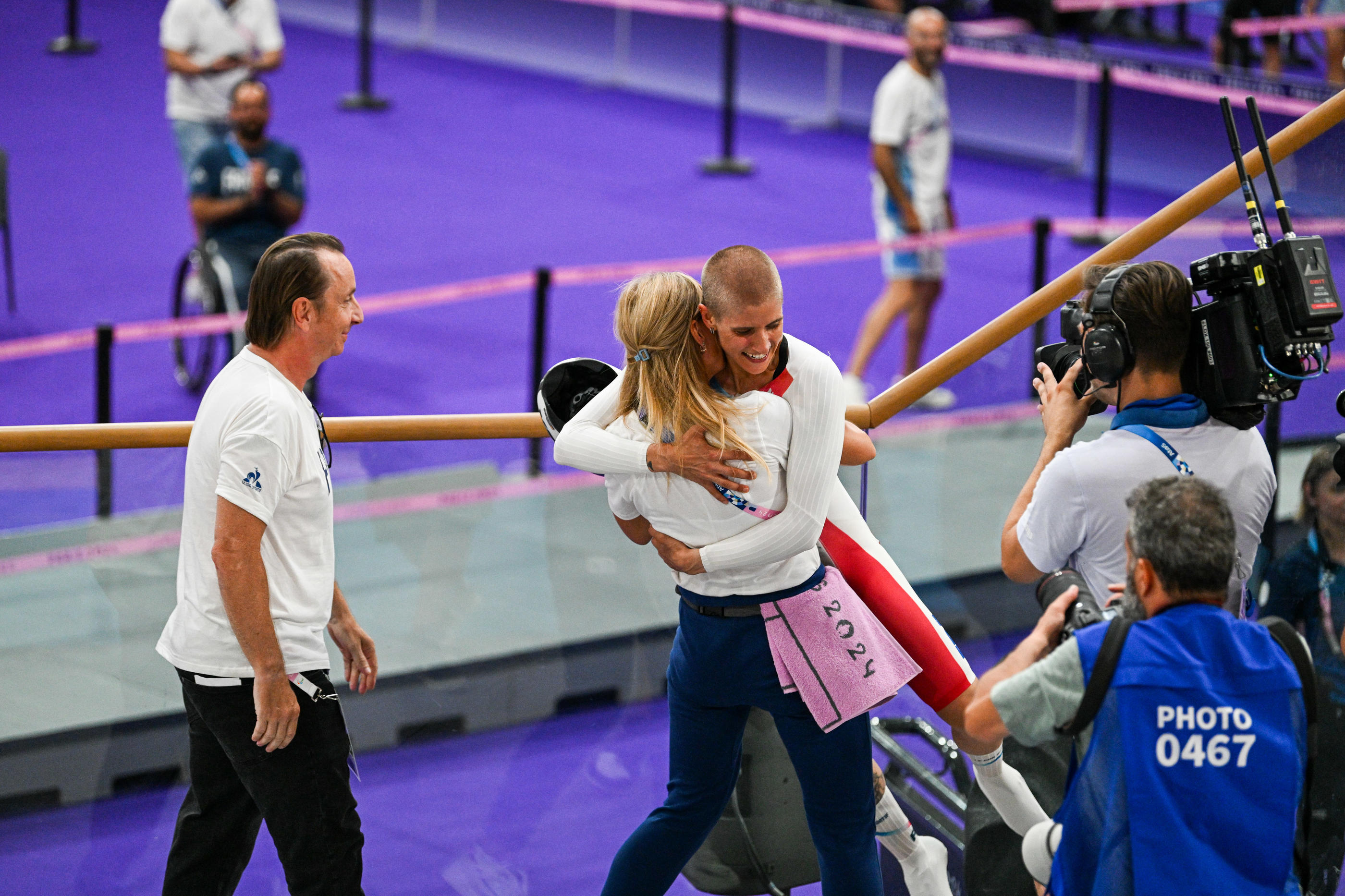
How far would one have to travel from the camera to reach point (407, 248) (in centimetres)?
1121

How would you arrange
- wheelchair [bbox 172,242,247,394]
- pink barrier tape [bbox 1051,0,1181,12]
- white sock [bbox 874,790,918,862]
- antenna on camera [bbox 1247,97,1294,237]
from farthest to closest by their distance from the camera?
pink barrier tape [bbox 1051,0,1181,12] < wheelchair [bbox 172,242,247,394] < white sock [bbox 874,790,918,862] < antenna on camera [bbox 1247,97,1294,237]

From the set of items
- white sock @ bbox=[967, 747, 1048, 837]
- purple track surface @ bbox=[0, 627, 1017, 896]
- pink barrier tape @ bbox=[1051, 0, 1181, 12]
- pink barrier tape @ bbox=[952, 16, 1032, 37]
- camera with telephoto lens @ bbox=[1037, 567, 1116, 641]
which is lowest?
purple track surface @ bbox=[0, 627, 1017, 896]

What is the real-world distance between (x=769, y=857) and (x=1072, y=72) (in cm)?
1017

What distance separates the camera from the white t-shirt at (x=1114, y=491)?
9.46ft

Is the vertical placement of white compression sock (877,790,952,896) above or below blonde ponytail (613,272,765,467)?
below

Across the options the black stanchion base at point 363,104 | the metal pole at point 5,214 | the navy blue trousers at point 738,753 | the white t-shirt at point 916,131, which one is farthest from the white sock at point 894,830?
the black stanchion base at point 363,104

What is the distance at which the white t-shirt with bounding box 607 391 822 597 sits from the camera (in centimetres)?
291

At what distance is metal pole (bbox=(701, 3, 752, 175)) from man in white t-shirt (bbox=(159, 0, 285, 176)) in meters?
4.48

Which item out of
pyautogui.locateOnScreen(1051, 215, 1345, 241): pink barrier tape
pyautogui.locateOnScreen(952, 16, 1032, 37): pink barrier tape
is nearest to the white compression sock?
pyautogui.locateOnScreen(1051, 215, 1345, 241): pink barrier tape

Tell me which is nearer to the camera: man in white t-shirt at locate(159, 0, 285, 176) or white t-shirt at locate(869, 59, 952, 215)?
white t-shirt at locate(869, 59, 952, 215)

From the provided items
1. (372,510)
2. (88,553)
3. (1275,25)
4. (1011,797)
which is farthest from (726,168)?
(1011,797)

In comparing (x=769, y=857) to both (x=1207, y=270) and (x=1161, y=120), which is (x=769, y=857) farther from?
(x=1161, y=120)

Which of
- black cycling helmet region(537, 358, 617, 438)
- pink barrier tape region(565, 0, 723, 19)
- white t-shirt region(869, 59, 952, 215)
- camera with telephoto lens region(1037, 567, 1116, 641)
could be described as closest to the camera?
camera with telephoto lens region(1037, 567, 1116, 641)

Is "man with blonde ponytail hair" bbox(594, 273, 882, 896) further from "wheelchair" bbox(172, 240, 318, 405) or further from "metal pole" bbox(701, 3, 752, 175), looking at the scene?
"metal pole" bbox(701, 3, 752, 175)
